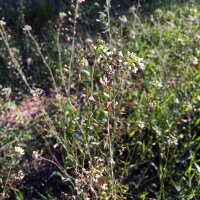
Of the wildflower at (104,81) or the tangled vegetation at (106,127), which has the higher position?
the wildflower at (104,81)

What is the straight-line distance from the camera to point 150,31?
4.29 m

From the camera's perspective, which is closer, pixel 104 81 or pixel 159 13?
pixel 104 81

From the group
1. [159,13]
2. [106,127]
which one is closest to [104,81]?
[106,127]

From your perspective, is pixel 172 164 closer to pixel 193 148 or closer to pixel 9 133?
pixel 193 148

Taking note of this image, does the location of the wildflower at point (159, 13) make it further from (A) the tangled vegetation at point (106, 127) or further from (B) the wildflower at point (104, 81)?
(B) the wildflower at point (104, 81)

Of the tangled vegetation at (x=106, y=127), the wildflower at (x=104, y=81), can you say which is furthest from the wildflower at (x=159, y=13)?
the wildflower at (x=104, y=81)

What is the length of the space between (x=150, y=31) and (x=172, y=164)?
6.12ft

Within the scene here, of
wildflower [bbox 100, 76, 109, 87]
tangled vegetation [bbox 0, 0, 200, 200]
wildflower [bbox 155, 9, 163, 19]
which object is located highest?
wildflower [bbox 100, 76, 109, 87]

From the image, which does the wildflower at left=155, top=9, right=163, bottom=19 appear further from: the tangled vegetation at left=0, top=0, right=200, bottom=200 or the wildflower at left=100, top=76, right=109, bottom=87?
the wildflower at left=100, top=76, right=109, bottom=87

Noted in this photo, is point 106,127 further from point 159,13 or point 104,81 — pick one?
point 159,13

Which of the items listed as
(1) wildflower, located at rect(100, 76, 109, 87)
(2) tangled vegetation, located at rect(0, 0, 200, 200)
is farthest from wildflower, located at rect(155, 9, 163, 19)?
(1) wildflower, located at rect(100, 76, 109, 87)

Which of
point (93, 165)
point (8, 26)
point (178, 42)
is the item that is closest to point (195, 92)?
point (178, 42)

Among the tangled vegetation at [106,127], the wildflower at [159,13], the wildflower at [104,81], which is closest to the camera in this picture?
the wildflower at [104,81]

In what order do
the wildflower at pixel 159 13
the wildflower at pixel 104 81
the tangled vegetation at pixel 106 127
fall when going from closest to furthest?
the wildflower at pixel 104 81 < the tangled vegetation at pixel 106 127 < the wildflower at pixel 159 13
